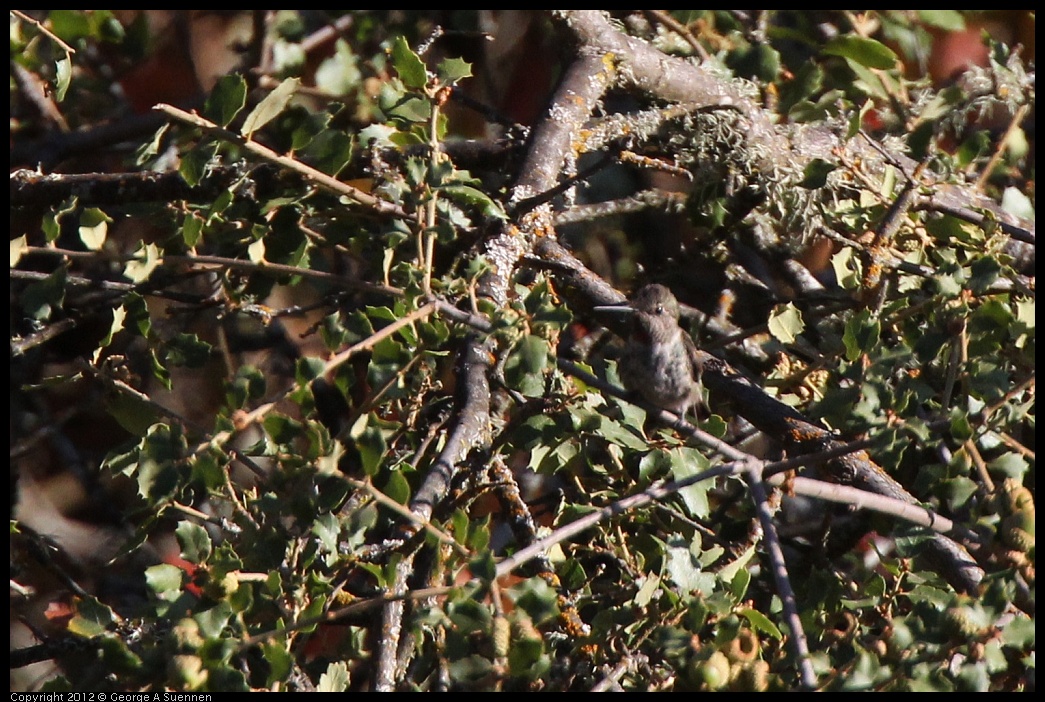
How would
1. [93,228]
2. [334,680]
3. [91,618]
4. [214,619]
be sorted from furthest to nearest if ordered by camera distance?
[93,228], [91,618], [334,680], [214,619]

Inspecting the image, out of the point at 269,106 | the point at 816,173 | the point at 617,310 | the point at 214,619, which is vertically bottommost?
the point at 617,310

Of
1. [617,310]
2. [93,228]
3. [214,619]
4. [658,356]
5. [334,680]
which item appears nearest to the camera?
[214,619]

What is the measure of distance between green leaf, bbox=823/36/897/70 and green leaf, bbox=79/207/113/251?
1510 millimetres

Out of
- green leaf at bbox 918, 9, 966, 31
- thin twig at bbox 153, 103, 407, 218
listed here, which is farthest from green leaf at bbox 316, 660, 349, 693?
green leaf at bbox 918, 9, 966, 31

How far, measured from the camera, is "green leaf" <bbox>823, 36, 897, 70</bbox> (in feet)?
7.01

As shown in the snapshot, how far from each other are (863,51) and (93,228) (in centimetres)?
160

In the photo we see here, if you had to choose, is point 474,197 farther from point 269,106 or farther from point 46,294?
point 46,294

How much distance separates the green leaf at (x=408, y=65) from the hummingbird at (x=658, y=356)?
2.30ft

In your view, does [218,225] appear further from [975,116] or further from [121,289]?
[975,116]

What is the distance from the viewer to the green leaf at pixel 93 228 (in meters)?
1.79

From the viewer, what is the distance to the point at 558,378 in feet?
5.60

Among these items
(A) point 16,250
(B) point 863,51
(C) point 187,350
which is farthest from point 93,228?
(B) point 863,51

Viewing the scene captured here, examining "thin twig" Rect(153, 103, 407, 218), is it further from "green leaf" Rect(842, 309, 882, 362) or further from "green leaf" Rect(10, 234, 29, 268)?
"green leaf" Rect(842, 309, 882, 362)

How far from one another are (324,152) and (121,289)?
661mm
